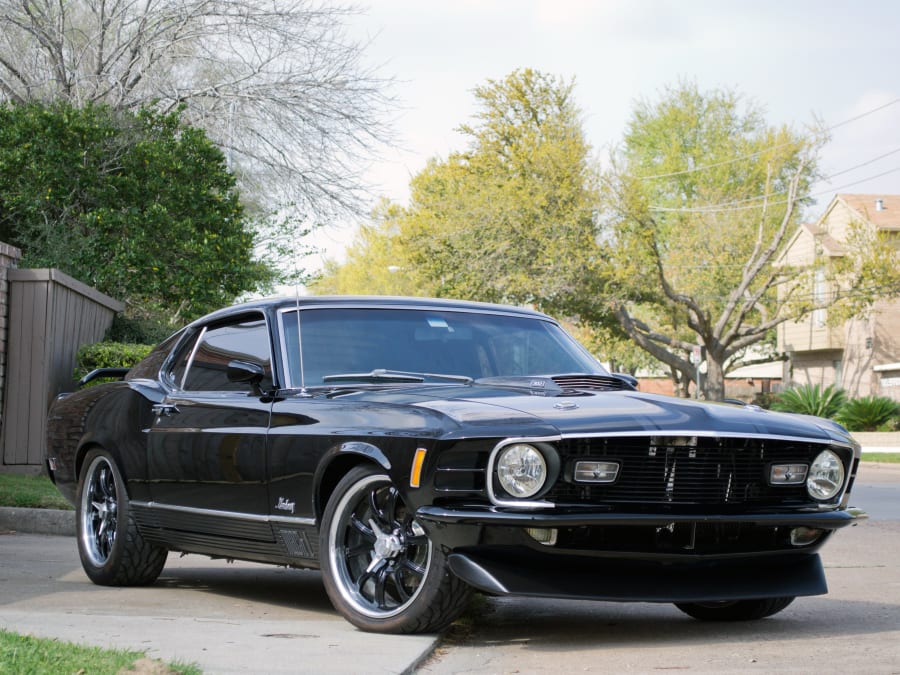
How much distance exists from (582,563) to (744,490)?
790 mm

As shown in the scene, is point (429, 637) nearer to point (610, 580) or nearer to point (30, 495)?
point (610, 580)

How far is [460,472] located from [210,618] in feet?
5.49

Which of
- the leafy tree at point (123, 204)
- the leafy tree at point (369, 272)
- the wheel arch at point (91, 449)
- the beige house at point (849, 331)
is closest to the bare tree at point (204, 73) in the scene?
the leafy tree at point (123, 204)

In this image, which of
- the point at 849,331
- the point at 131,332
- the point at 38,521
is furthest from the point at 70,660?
the point at 849,331

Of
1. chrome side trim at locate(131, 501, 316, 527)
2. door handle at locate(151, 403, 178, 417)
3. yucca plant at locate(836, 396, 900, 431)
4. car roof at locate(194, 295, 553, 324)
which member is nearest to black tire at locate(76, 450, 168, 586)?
chrome side trim at locate(131, 501, 316, 527)

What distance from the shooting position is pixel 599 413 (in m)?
5.54

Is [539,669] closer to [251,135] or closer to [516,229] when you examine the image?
[251,135]

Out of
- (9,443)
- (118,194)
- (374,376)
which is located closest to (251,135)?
(118,194)

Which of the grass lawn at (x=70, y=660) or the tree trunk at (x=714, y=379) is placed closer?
the grass lawn at (x=70, y=660)

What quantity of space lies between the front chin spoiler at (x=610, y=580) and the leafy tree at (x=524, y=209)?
36.6 metres

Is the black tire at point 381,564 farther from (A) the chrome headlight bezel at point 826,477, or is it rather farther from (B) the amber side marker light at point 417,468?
(A) the chrome headlight bezel at point 826,477

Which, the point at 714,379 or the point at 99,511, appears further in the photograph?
the point at 714,379

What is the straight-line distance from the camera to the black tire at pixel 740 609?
21.4ft

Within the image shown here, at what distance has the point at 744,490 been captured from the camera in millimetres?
5676
